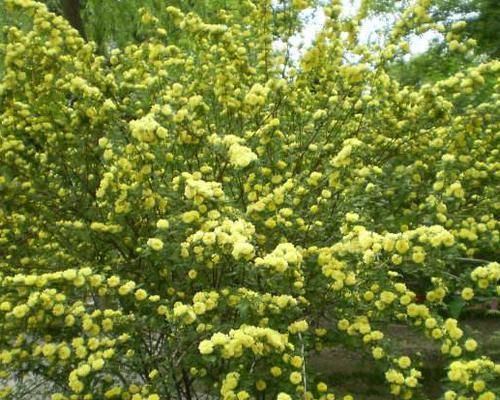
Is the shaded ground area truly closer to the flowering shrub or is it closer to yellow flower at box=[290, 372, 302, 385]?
the flowering shrub

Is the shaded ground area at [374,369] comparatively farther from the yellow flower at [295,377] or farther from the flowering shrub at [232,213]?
the yellow flower at [295,377]

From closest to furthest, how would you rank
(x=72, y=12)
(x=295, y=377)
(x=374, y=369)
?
1. (x=295, y=377)
2. (x=374, y=369)
3. (x=72, y=12)

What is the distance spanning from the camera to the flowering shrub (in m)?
2.51

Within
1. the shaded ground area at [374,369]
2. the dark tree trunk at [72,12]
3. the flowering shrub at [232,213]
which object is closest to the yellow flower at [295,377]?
the flowering shrub at [232,213]

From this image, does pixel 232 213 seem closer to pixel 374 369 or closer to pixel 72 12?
pixel 374 369

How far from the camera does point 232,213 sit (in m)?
2.71

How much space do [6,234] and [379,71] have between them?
2788mm

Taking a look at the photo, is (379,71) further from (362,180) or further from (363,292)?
(363,292)

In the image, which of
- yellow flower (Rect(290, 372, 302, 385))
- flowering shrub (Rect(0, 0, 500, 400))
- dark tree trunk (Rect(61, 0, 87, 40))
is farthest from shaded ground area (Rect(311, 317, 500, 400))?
dark tree trunk (Rect(61, 0, 87, 40))

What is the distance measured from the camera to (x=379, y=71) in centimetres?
348

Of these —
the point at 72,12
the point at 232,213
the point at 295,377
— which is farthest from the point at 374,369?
the point at 72,12

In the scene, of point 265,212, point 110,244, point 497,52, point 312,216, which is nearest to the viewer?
point 265,212

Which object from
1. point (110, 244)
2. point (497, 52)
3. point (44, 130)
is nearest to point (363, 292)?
point (110, 244)

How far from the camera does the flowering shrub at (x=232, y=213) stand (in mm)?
2512
